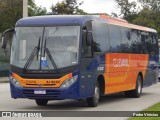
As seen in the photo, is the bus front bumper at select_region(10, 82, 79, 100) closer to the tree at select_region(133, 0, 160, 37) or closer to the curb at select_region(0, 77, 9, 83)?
the curb at select_region(0, 77, 9, 83)

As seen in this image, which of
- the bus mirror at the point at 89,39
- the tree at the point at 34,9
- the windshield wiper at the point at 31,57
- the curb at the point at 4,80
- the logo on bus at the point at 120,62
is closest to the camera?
the windshield wiper at the point at 31,57

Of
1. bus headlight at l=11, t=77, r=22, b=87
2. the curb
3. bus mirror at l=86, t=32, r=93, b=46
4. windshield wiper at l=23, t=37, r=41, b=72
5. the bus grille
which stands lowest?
the curb

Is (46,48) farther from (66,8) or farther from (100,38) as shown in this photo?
(66,8)

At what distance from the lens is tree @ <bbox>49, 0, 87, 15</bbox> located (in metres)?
67.1

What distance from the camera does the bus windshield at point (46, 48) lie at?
1595 centimetres

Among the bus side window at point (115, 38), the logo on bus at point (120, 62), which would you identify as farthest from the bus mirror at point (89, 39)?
the logo on bus at point (120, 62)

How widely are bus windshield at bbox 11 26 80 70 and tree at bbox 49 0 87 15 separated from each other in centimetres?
5051

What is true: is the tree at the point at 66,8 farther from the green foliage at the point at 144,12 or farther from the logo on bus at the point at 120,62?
the logo on bus at the point at 120,62

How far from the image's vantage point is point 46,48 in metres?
16.2

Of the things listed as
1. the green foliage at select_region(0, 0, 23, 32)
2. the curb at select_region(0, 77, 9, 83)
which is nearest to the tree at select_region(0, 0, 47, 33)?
the green foliage at select_region(0, 0, 23, 32)

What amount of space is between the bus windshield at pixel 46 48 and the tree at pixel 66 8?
166ft

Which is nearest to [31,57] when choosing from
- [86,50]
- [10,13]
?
[86,50]

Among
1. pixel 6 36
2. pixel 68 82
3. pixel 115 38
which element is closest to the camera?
pixel 68 82

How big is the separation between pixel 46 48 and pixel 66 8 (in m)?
52.1
